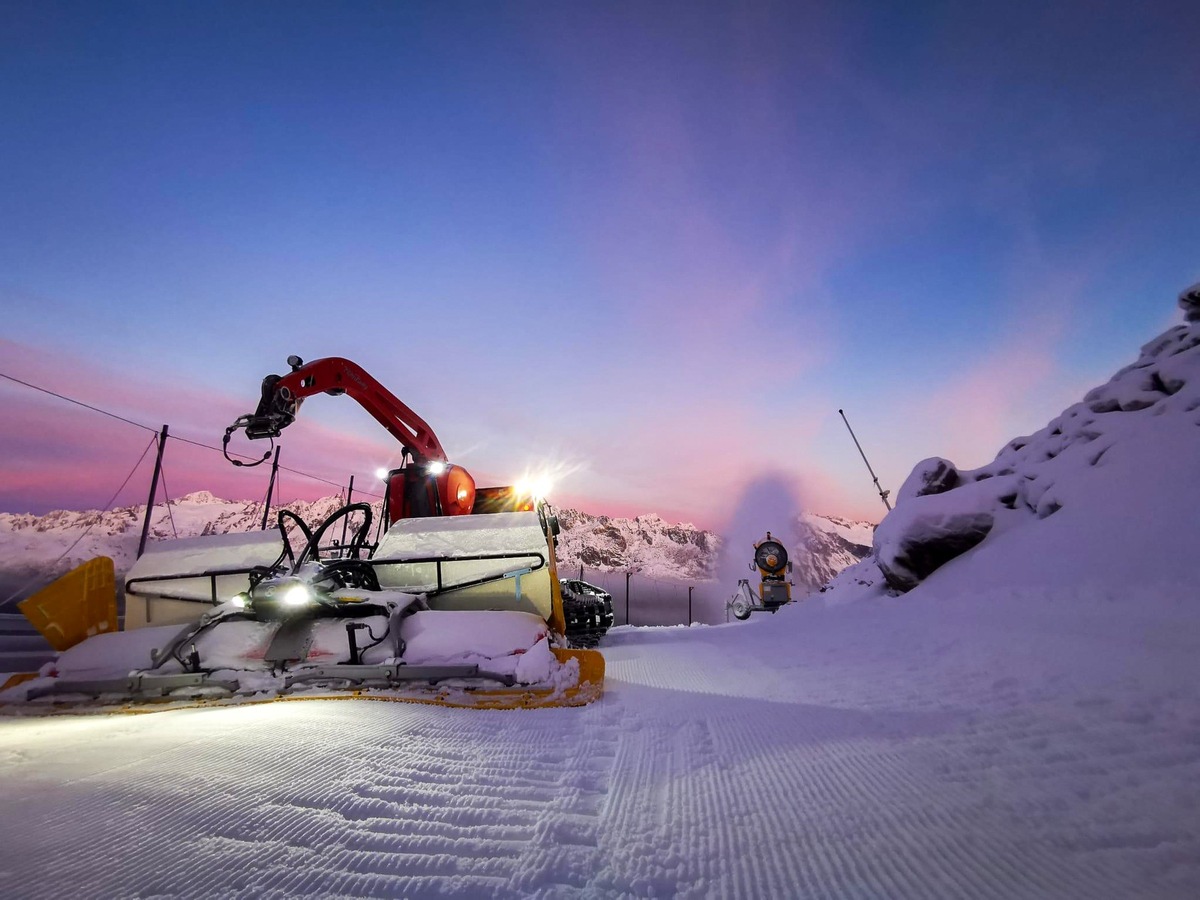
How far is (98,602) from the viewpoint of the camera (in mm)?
5234

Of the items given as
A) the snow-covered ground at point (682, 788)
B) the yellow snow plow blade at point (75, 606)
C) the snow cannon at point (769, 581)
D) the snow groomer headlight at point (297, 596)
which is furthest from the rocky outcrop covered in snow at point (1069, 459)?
the yellow snow plow blade at point (75, 606)

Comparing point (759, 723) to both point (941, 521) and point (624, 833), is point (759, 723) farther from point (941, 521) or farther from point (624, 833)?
point (941, 521)

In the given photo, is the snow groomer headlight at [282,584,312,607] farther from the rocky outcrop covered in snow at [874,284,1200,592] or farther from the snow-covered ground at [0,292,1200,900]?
the rocky outcrop covered in snow at [874,284,1200,592]

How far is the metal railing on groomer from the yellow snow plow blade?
1.00 feet

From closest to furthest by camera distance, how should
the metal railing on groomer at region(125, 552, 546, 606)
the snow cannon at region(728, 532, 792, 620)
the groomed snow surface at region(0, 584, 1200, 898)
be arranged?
the groomed snow surface at region(0, 584, 1200, 898)
the metal railing on groomer at region(125, 552, 546, 606)
the snow cannon at region(728, 532, 792, 620)

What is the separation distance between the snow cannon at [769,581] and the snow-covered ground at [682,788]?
13.5 m

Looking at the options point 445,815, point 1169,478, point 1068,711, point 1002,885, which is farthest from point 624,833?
point 1169,478

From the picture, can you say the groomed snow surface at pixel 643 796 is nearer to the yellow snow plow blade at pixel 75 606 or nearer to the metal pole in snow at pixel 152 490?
the yellow snow plow blade at pixel 75 606

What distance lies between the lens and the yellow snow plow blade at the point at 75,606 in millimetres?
4887

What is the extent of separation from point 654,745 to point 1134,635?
15.7ft

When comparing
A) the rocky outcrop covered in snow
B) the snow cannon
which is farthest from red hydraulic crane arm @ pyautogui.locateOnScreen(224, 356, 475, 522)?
the snow cannon

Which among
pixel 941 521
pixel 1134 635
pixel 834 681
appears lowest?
pixel 834 681

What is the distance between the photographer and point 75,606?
5.05 metres

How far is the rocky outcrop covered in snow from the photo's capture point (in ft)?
24.8
